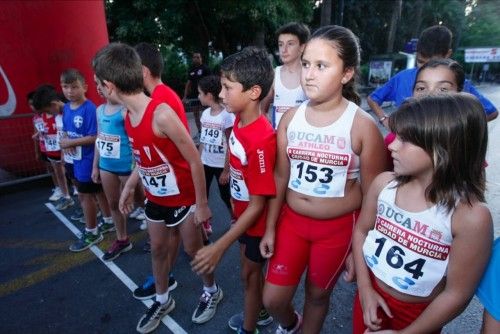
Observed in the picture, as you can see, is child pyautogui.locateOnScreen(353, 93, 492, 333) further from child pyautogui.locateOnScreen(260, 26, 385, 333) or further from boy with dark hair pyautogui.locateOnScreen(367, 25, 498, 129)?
boy with dark hair pyautogui.locateOnScreen(367, 25, 498, 129)

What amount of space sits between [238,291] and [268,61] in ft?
6.95

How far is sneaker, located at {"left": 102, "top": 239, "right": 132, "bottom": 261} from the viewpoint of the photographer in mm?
3580

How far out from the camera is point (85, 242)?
385cm

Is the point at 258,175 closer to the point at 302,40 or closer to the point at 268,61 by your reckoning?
the point at 268,61

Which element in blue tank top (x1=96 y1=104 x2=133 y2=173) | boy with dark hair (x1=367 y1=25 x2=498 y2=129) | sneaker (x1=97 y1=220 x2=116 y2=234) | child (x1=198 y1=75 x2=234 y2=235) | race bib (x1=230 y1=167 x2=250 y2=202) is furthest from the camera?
sneaker (x1=97 y1=220 x2=116 y2=234)

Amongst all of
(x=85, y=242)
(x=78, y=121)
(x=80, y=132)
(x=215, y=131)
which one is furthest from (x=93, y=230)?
(x=215, y=131)

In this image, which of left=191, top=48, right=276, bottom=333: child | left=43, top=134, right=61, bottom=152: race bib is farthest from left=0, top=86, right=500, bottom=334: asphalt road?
left=43, top=134, right=61, bottom=152: race bib

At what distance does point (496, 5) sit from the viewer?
108ft

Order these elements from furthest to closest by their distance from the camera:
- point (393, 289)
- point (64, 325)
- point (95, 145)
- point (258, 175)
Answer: point (95, 145), point (64, 325), point (258, 175), point (393, 289)

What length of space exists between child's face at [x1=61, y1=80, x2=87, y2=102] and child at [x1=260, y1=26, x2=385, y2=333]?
2.58m

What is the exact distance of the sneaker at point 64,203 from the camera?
498 centimetres

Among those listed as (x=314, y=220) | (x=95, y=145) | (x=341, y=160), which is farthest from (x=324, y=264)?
(x=95, y=145)

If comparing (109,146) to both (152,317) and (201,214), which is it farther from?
(152,317)

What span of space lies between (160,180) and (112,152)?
111cm
